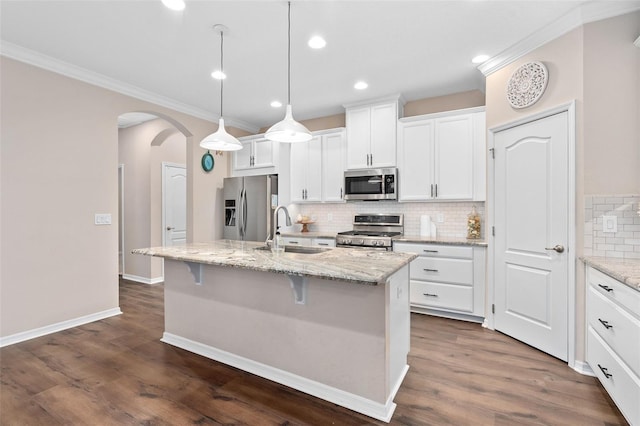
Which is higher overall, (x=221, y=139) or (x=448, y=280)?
(x=221, y=139)

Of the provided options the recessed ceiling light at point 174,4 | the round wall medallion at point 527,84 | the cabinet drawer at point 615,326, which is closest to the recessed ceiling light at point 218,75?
the recessed ceiling light at point 174,4

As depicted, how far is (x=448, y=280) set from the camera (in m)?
3.43

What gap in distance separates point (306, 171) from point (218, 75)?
184 cm

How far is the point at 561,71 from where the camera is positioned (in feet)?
8.23

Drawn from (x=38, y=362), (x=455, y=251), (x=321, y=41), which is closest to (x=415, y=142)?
(x=455, y=251)

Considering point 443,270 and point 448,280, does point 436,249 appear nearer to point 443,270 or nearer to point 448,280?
point 443,270

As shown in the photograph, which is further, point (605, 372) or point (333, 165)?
point (333, 165)

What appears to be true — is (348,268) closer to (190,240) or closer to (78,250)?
(78,250)

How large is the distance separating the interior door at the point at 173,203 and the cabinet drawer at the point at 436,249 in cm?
396

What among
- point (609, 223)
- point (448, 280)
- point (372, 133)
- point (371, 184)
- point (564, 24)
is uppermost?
point (564, 24)

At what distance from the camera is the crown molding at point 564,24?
2215 millimetres

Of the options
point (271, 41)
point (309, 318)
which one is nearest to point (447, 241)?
point (309, 318)

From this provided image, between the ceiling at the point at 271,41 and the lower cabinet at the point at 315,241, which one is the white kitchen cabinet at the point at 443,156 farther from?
the lower cabinet at the point at 315,241

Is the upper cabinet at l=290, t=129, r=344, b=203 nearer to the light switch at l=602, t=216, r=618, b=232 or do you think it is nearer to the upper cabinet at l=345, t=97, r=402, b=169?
the upper cabinet at l=345, t=97, r=402, b=169
